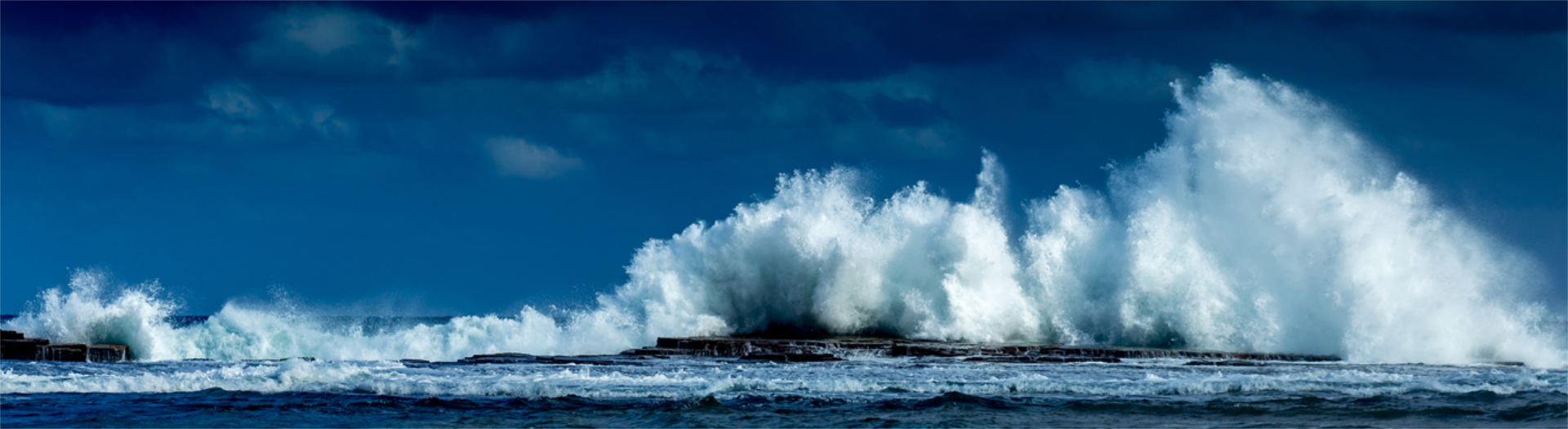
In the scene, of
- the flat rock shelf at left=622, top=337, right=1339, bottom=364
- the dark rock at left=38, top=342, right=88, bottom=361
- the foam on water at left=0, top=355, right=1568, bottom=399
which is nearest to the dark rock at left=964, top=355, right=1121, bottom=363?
the flat rock shelf at left=622, top=337, right=1339, bottom=364

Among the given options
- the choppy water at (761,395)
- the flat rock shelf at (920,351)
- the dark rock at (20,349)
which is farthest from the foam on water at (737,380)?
the flat rock shelf at (920,351)

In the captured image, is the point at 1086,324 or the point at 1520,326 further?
the point at 1086,324

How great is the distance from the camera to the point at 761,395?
49.0 feet

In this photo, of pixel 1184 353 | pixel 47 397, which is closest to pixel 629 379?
pixel 47 397

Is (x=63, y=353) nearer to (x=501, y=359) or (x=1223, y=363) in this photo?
(x=501, y=359)

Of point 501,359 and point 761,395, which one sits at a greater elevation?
point 501,359

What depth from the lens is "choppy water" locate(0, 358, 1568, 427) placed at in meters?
12.8

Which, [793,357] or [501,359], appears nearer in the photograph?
[501,359]

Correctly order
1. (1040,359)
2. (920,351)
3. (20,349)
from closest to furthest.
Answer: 1. (20,349)
2. (1040,359)
3. (920,351)

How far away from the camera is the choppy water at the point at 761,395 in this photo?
12.8 m

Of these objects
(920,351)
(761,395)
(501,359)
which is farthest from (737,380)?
(920,351)

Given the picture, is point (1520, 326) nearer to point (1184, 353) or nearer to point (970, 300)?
point (1184, 353)

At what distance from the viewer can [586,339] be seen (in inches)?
1083

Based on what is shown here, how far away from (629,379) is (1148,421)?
6780mm
